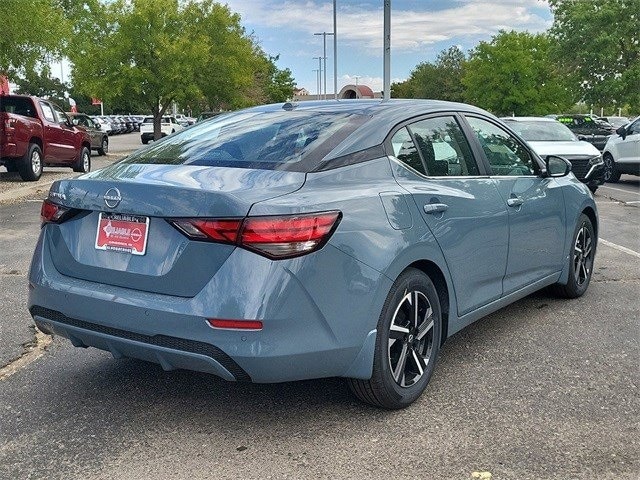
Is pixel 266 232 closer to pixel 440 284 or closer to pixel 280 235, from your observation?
pixel 280 235

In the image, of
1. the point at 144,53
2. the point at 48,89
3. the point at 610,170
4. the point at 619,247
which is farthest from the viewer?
the point at 48,89

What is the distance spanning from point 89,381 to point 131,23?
2877cm

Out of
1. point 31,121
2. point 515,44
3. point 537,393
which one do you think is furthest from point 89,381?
point 515,44

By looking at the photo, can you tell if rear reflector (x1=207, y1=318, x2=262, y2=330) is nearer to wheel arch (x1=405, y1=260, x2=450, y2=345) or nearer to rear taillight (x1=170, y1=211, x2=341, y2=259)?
rear taillight (x1=170, y1=211, x2=341, y2=259)

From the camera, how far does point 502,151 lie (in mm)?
4859

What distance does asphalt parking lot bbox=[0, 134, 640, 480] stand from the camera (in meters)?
3.08

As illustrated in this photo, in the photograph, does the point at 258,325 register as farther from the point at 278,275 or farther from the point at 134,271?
the point at 134,271

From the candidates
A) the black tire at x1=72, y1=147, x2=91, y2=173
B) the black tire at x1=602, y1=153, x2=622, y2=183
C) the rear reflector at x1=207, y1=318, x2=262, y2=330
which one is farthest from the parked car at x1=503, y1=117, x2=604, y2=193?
the black tire at x1=72, y1=147, x2=91, y2=173

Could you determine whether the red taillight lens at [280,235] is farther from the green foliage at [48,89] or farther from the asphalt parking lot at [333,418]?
the green foliage at [48,89]

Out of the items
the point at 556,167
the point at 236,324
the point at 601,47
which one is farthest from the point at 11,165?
the point at 601,47

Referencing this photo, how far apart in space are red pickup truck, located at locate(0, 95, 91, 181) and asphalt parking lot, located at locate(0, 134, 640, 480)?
11.3 m

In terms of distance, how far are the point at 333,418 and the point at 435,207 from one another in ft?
4.03

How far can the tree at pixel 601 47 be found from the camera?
35875 millimetres

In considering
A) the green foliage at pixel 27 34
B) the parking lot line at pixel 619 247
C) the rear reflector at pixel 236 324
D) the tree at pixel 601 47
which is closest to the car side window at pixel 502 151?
the rear reflector at pixel 236 324
